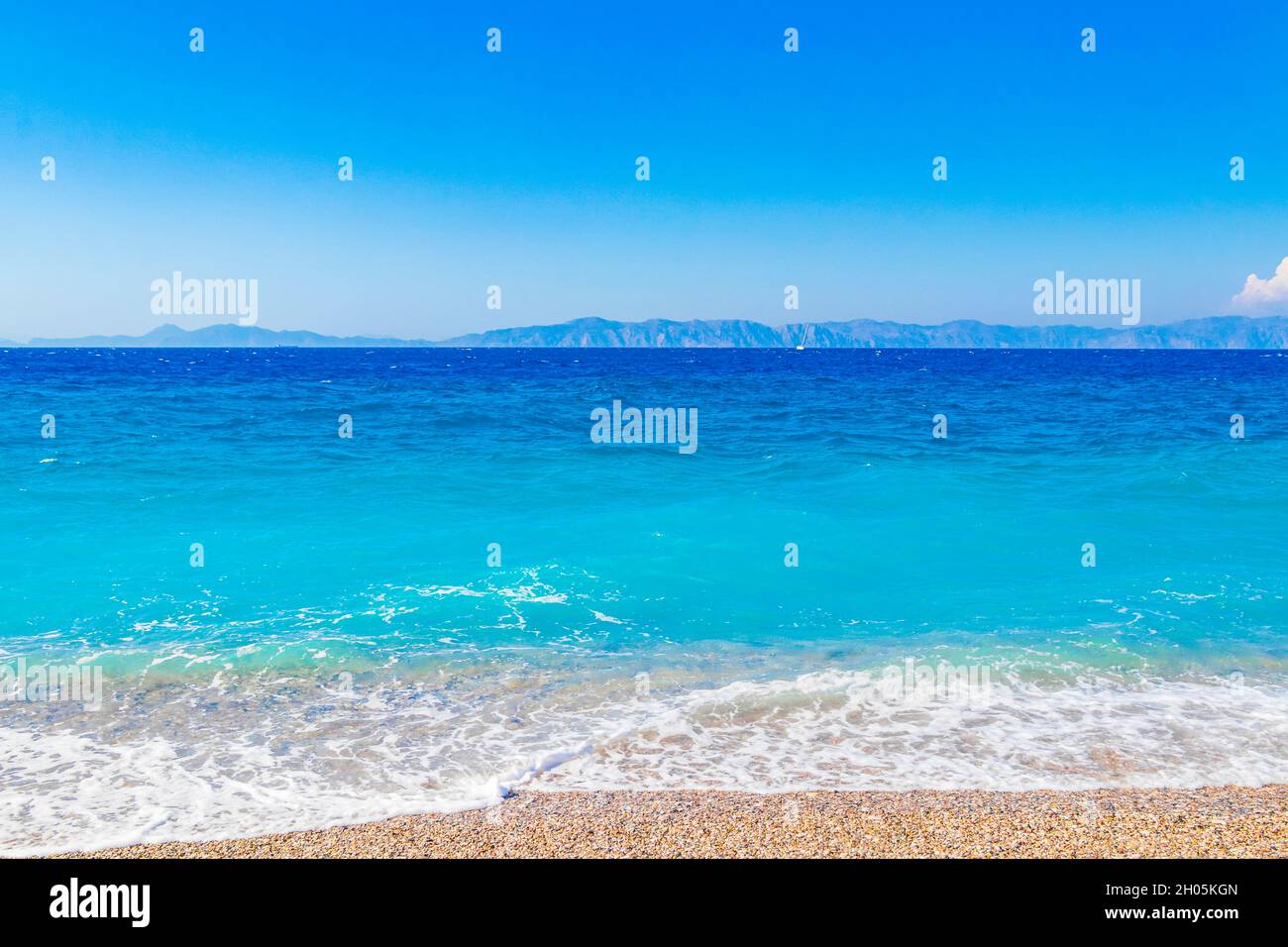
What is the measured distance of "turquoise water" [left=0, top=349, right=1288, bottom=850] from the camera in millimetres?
6824

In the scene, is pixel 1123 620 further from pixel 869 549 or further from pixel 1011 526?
pixel 1011 526

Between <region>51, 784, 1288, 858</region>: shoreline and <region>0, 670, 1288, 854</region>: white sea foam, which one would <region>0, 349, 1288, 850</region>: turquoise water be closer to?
<region>0, 670, 1288, 854</region>: white sea foam

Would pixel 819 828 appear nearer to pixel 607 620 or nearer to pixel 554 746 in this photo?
pixel 554 746

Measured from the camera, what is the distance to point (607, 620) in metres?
11.4

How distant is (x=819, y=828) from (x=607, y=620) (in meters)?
6.04

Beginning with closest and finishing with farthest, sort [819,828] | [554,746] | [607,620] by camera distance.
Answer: [819,828] < [554,746] < [607,620]

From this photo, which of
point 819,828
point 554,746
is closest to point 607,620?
point 554,746

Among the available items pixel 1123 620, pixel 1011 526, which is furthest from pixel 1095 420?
pixel 1123 620

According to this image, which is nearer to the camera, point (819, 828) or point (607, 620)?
point (819, 828)

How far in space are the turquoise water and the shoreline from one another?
0.35 m

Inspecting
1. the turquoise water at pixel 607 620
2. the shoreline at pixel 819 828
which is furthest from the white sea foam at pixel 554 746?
the shoreline at pixel 819 828

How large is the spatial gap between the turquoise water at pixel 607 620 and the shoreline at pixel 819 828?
1.13ft

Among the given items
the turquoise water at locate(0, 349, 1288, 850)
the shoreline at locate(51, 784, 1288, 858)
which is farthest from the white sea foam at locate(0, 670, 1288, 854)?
the shoreline at locate(51, 784, 1288, 858)

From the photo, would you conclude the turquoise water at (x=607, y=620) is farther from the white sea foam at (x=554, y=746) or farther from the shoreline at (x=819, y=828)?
the shoreline at (x=819, y=828)
